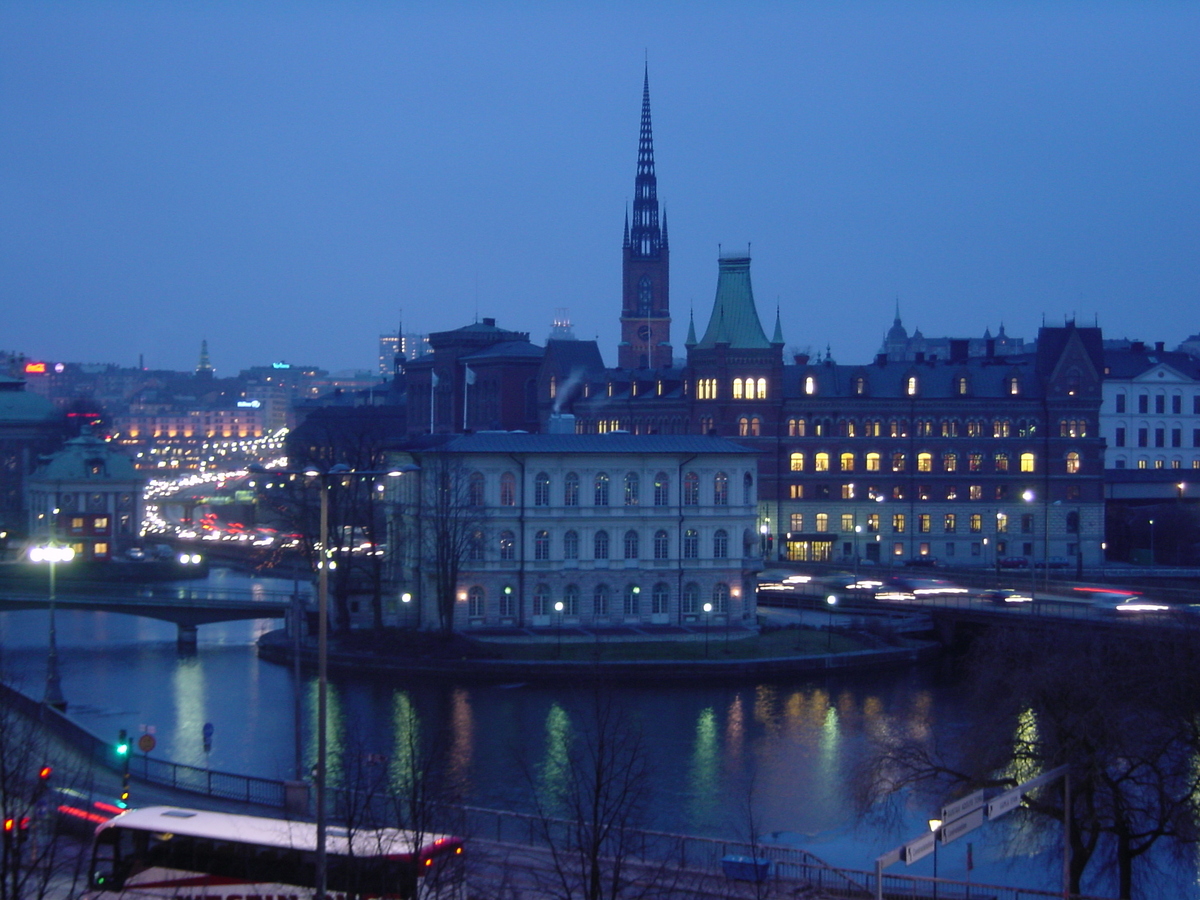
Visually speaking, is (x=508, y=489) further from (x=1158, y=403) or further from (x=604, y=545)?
(x=1158, y=403)

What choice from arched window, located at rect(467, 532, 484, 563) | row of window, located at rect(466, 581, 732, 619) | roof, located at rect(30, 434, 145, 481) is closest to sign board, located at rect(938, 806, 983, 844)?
row of window, located at rect(466, 581, 732, 619)

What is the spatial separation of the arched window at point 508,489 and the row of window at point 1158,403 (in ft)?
155

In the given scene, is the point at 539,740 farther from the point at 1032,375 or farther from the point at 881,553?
the point at 1032,375

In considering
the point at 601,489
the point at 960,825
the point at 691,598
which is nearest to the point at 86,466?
the point at 601,489

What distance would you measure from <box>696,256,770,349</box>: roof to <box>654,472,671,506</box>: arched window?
24.9 meters

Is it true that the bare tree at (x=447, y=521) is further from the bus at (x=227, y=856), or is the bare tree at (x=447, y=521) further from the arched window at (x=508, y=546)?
the bus at (x=227, y=856)

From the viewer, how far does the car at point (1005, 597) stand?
167ft

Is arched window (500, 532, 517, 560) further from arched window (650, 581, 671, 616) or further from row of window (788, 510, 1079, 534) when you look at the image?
row of window (788, 510, 1079, 534)

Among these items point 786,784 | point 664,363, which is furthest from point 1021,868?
point 664,363

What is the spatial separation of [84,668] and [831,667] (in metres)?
22.9

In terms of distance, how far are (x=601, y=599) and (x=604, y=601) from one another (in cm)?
12

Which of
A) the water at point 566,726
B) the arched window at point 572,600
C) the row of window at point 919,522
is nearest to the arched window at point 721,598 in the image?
the arched window at point 572,600

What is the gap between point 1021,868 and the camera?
23.5 m

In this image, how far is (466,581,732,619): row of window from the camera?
47969 mm
